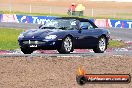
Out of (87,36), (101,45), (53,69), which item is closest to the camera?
(53,69)

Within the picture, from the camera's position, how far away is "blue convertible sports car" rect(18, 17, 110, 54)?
60.9 feet

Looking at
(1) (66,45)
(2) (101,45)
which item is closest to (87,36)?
(2) (101,45)

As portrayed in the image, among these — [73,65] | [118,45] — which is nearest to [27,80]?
[73,65]

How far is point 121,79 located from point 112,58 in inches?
372

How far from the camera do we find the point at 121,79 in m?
8.49

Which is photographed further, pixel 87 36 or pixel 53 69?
pixel 87 36

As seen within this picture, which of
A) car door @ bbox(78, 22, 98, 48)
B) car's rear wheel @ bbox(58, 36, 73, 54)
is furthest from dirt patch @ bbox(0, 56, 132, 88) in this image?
car door @ bbox(78, 22, 98, 48)

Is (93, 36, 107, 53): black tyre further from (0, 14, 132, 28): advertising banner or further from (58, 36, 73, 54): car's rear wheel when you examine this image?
(0, 14, 132, 28): advertising banner

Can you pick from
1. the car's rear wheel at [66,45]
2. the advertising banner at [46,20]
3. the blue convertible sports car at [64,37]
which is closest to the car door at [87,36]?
the blue convertible sports car at [64,37]

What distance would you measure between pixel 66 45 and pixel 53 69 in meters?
4.37

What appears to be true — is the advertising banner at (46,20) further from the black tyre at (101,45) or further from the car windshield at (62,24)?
the car windshield at (62,24)

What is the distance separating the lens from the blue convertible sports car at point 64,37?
60.9ft

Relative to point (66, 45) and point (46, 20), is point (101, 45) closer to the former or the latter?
point (66, 45)

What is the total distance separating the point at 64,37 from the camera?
18.8m
